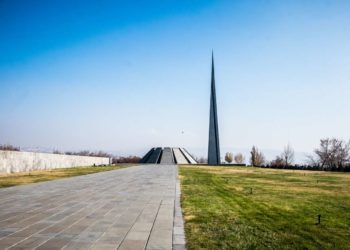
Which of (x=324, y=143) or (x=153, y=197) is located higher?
(x=324, y=143)

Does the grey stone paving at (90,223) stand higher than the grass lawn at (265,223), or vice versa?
the grass lawn at (265,223)

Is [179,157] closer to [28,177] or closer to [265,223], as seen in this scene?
[28,177]

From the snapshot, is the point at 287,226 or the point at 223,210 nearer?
the point at 287,226

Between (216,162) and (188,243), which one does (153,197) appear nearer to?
(188,243)

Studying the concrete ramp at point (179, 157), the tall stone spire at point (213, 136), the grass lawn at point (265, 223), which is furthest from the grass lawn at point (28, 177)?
the tall stone spire at point (213, 136)

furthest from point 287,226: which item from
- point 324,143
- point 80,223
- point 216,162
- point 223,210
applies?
point 324,143

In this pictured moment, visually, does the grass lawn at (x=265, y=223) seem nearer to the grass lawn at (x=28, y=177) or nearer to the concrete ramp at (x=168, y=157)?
the grass lawn at (x=28, y=177)

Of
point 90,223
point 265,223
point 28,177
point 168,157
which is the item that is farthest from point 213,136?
point 90,223

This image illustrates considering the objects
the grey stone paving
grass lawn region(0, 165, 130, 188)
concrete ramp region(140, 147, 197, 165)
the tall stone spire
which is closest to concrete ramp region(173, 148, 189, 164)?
concrete ramp region(140, 147, 197, 165)

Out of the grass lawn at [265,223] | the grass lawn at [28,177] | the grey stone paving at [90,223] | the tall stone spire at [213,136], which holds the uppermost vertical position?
the tall stone spire at [213,136]

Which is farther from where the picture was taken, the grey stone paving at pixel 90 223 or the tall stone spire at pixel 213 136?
the tall stone spire at pixel 213 136

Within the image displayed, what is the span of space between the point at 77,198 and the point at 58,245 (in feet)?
16.0

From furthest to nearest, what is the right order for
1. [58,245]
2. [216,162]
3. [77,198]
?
[216,162] < [77,198] < [58,245]

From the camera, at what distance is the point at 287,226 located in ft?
17.9
